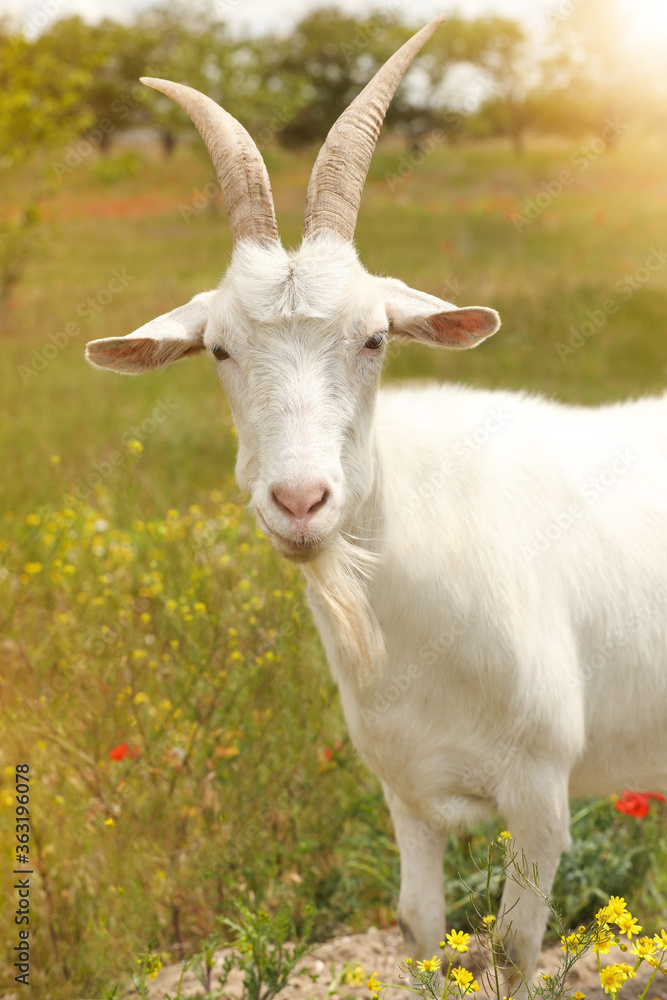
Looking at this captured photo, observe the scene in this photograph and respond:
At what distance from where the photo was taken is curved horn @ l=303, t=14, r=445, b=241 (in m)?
2.28

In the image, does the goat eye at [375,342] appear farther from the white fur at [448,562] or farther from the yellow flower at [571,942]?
the yellow flower at [571,942]

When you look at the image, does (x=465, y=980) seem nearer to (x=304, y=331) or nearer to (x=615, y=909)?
(x=615, y=909)

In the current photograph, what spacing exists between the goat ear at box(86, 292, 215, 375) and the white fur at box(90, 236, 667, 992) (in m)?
0.04

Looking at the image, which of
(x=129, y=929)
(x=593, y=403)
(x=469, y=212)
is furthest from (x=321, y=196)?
(x=469, y=212)

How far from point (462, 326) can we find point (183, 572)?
5.66ft

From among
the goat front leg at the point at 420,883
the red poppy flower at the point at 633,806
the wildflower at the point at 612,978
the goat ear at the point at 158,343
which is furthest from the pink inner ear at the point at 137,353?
the red poppy flower at the point at 633,806

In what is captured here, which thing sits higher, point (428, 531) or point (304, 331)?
point (304, 331)

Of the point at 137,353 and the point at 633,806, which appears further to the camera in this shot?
the point at 633,806

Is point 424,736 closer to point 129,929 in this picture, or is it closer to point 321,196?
point 129,929

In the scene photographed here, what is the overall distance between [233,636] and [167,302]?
10.5 metres

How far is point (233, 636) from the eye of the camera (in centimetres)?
305

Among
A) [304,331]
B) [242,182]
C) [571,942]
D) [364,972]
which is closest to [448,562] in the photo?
[304,331]

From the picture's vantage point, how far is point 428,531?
8.07 feet

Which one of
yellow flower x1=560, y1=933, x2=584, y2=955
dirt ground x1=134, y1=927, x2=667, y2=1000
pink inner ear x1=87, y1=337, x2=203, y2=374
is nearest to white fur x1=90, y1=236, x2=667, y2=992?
pink inner ear x1=87, y1=337, x2=203, y2=374
